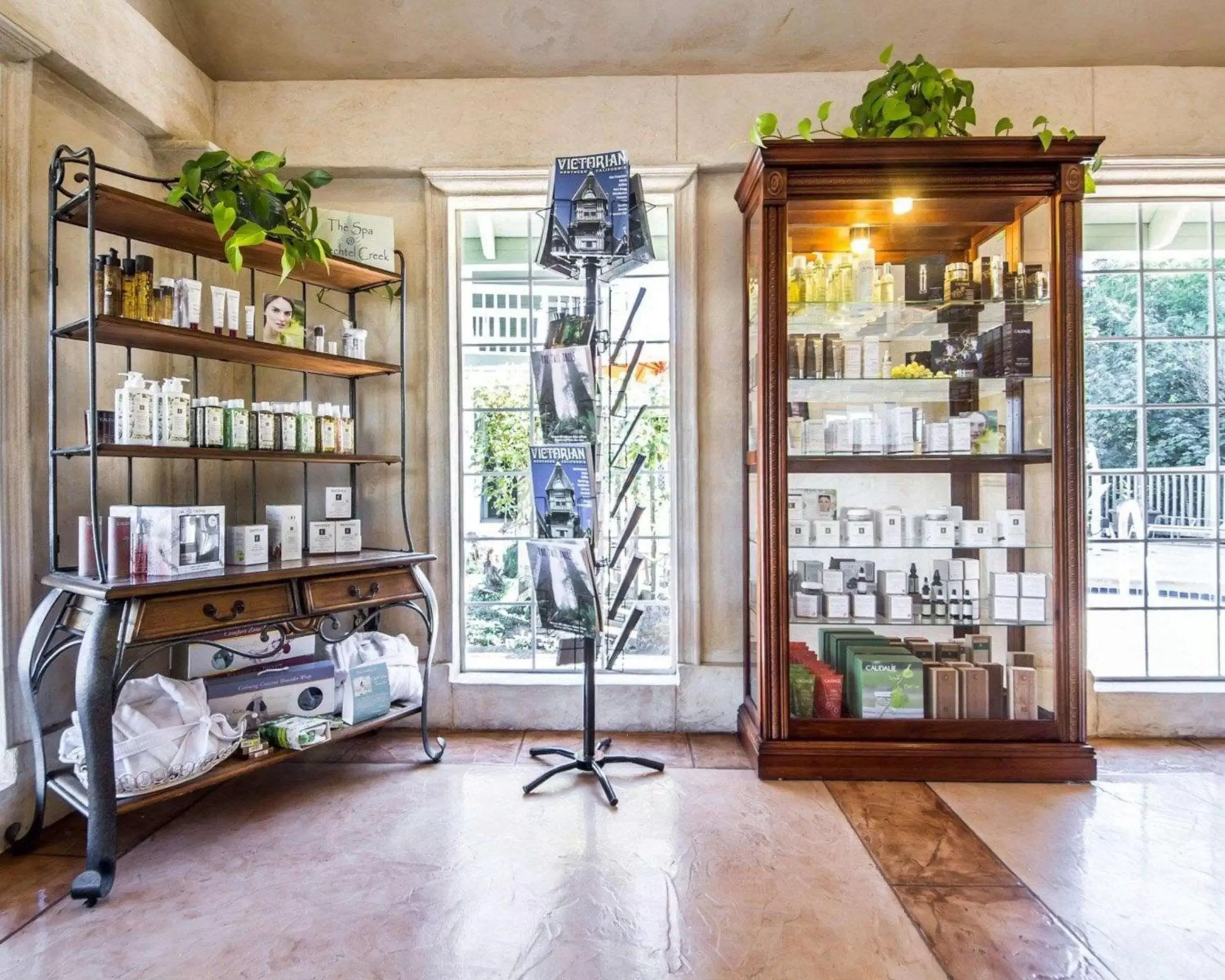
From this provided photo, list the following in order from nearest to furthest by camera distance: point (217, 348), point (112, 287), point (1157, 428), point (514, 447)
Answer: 1. point (112, 287)
2. point (217, 348)
3. point (1157, 428)
4. point (514, 447)

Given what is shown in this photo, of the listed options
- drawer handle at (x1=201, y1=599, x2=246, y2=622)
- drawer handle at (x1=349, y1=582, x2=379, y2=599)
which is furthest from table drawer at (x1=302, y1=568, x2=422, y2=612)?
drawer handle at (x1=201, y1=599, x2=246, y2=622)

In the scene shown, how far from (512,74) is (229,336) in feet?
5.90

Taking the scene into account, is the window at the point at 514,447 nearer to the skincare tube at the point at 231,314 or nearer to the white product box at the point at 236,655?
the white product box at the point at 236,655

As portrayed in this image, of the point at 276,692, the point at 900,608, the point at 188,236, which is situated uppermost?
the point at 188,236

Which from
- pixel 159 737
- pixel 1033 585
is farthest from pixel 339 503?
pixel 1033 585

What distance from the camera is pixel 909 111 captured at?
2.47 metres

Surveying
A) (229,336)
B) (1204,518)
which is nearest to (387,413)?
(229,336)

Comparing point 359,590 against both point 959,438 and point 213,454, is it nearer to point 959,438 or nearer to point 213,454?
point 213,454

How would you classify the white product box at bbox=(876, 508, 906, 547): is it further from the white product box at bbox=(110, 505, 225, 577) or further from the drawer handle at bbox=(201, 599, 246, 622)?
the white product box at bbox=(110, 505, 225, 577)

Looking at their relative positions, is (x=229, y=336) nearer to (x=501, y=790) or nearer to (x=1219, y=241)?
(x=501, y=790)

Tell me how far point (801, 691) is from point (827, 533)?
671 mm

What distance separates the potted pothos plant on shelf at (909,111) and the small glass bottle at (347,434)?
208cm

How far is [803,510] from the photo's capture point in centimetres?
265

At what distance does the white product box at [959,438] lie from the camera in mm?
2643
